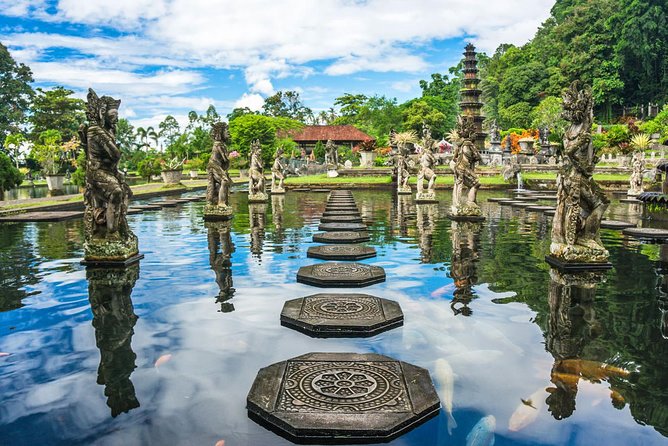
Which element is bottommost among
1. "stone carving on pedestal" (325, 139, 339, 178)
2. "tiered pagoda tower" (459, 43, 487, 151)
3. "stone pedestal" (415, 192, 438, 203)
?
"stone pedestal" (415, 192, 438, 203)

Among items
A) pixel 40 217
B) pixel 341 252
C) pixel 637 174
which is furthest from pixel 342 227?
pixel 637 174

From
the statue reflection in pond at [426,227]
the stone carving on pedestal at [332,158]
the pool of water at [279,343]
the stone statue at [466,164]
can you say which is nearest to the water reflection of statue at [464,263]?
the pool of water at [279,343]

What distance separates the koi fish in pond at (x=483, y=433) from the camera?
3.11 m

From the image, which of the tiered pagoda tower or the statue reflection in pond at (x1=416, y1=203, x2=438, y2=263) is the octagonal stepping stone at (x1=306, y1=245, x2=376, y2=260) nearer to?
the statue reflection in pond at (x1=416, y1=203, x2=438, y2=263)

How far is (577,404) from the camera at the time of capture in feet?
11.6

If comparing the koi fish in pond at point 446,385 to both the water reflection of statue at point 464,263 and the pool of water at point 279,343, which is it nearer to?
the pool of water at point 279,343

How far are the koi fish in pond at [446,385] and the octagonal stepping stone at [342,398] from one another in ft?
0.32

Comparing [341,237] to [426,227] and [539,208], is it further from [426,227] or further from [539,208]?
[539,208]

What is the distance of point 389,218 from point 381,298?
9.05m

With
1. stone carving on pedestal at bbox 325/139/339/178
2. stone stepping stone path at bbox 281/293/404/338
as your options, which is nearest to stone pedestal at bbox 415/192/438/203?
stone stepping stone path at bbox 281/293/404/338

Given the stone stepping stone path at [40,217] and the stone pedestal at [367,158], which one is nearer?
the stone stepping stone path at [40,217]

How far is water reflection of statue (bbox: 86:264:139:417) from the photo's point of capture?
12.4 feet

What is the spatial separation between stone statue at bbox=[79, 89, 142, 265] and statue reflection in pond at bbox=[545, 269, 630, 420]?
21.5ft

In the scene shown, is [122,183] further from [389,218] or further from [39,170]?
[39,170]
